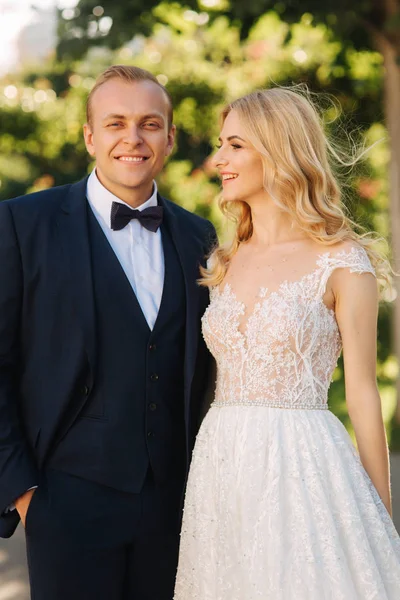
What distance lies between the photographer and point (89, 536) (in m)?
2.95

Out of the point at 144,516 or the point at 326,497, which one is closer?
the point at 326,497

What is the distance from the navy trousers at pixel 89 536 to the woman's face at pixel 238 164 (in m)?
1.06

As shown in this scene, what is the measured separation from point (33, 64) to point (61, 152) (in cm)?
438

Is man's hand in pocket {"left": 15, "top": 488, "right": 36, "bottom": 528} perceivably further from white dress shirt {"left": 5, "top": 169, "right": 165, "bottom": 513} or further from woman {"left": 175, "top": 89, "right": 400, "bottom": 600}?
white dress shirt {"left": 5, "top": 169, "right": 165, "bottom": 513}

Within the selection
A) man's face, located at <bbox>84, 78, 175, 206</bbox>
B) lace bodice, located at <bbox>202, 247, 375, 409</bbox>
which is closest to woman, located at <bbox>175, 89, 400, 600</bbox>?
lace bodice, located at <bbox>202, 247, 375, 409</bbox>

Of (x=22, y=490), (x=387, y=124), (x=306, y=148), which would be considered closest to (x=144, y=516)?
(x=22, y=490)

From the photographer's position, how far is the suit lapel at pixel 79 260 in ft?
9.77

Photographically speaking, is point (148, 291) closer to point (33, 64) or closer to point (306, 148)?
point (306, 148)

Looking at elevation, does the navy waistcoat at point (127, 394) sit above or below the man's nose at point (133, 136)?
below

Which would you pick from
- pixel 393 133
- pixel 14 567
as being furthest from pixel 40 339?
pixel 393 133

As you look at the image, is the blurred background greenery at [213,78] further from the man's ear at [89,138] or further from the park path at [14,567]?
the park path at [14,567]

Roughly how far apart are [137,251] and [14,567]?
7.81 ft

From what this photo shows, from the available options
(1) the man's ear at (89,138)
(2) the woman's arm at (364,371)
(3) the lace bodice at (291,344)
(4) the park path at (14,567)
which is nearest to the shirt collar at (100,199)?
A: (1) the man's ear at (89,138)

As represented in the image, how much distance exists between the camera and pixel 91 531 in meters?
2.95
